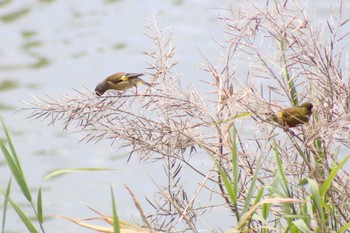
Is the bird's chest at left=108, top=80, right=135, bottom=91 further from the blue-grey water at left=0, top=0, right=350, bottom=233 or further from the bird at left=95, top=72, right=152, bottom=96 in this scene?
the blue-grey water at left=0, top=0, right=350, bottom=233

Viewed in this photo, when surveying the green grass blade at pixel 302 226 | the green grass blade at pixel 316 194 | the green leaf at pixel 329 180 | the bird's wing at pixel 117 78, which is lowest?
the green grass blade at pixel 302 226

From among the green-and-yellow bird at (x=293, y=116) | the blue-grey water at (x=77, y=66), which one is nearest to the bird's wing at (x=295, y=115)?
the green-and-yellow bird at (x=293, y=116)

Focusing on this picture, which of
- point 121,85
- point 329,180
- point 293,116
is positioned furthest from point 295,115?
point 121,85

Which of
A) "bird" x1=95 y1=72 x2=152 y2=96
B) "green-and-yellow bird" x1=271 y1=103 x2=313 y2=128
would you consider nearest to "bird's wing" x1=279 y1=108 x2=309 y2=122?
"green-and-yellow bird" x1=271 y1=103 x2=313 y2=128

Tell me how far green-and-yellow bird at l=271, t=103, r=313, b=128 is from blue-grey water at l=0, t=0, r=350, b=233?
2543mm

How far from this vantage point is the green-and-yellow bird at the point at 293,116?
7.47ft

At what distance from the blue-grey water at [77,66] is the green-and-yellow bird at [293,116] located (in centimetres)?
254

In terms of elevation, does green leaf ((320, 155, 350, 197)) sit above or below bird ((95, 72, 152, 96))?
below

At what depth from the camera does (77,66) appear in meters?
6.66

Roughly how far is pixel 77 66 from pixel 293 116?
450 cm

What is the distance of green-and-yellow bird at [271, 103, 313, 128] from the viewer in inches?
89.6

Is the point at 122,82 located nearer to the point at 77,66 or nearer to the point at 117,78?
the point at 117,78

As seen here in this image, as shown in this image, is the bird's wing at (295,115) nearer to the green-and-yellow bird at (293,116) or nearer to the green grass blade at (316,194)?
the green-and-yellow bird at (293,116)

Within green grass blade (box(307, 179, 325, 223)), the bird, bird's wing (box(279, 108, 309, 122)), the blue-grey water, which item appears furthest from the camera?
the blue-grey water
